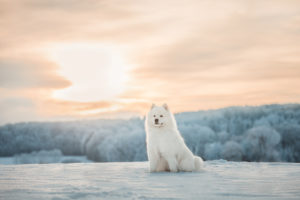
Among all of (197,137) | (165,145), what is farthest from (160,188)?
(197,137)

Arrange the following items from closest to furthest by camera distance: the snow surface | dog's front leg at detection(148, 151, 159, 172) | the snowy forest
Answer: the snow surface < dog's front leg at detection(148, 151, 159, 172) < the snowy forest

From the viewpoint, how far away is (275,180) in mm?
6125

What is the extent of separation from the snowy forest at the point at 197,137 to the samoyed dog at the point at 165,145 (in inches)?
1337

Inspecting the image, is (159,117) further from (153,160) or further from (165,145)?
(153,160)

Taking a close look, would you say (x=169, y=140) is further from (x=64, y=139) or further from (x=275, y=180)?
(x=64, y=139)

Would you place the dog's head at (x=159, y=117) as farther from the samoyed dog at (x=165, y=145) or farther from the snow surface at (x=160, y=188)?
the snow surface at (x=160, y=188)

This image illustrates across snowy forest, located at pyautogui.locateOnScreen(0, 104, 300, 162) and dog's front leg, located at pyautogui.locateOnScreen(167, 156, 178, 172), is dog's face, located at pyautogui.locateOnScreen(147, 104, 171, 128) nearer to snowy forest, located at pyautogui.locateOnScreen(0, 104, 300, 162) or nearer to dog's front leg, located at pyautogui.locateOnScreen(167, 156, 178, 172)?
dog's front leg, located at pyautogui.locateOnScreen(167, 156, 178, 172)

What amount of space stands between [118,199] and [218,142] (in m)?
41.0

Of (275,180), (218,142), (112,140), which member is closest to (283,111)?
(218,142)

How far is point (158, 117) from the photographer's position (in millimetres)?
7188

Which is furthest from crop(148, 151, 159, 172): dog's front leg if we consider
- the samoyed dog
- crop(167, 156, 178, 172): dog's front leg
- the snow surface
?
the snow surface

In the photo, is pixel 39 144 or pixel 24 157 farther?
pixel 39 144

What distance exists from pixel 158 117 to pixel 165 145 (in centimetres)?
60

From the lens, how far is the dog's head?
7168mm
